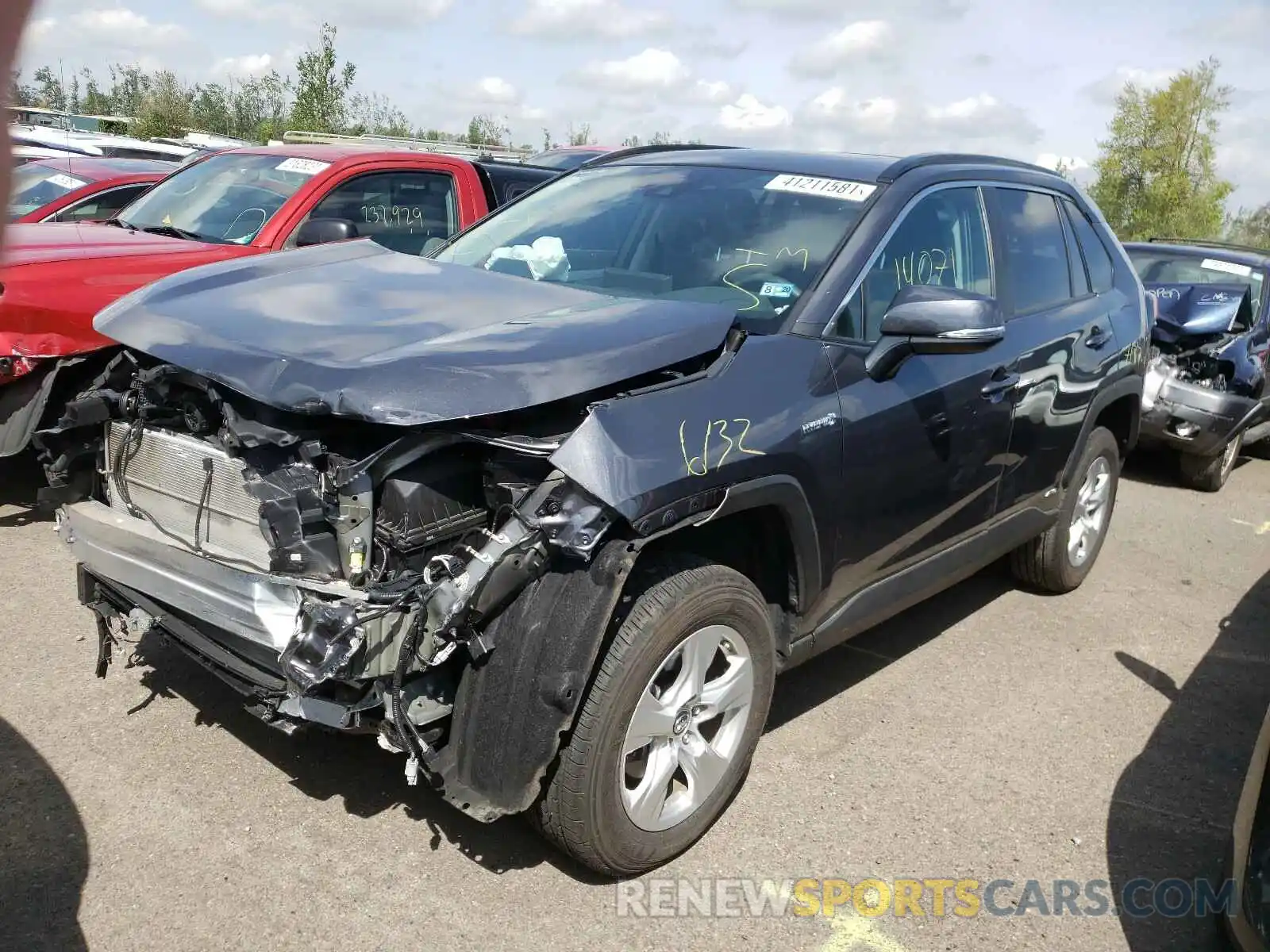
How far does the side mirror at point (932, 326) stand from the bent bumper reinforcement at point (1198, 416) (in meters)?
5.04

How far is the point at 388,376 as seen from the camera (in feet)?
8.22

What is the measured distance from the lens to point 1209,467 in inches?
306

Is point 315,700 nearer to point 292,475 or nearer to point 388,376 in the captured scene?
point 292,475

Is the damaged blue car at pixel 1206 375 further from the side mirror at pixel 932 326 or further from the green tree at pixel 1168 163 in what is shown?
the green tree at pixel 1168 163

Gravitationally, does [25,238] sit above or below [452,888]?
above

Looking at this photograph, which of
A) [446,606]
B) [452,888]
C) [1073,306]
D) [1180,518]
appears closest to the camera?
[446,606]

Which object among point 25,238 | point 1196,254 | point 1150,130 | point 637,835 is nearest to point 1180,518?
point 1196,254

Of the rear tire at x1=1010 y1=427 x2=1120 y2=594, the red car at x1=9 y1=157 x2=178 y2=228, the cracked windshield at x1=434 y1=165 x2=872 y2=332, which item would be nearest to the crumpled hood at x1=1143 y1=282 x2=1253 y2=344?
the rear tire at x1=1010 y1=427 x2=1120 y2=594

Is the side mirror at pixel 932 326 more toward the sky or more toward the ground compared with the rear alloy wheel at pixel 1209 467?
more toward the sky

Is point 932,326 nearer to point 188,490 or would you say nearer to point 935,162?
point 935,162

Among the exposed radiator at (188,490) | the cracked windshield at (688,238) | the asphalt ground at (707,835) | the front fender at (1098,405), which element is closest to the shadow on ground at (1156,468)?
the front fender at (1098,405)

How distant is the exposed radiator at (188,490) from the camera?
278 cm

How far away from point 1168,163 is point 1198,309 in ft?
59.9

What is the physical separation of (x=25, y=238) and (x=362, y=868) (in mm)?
4297
